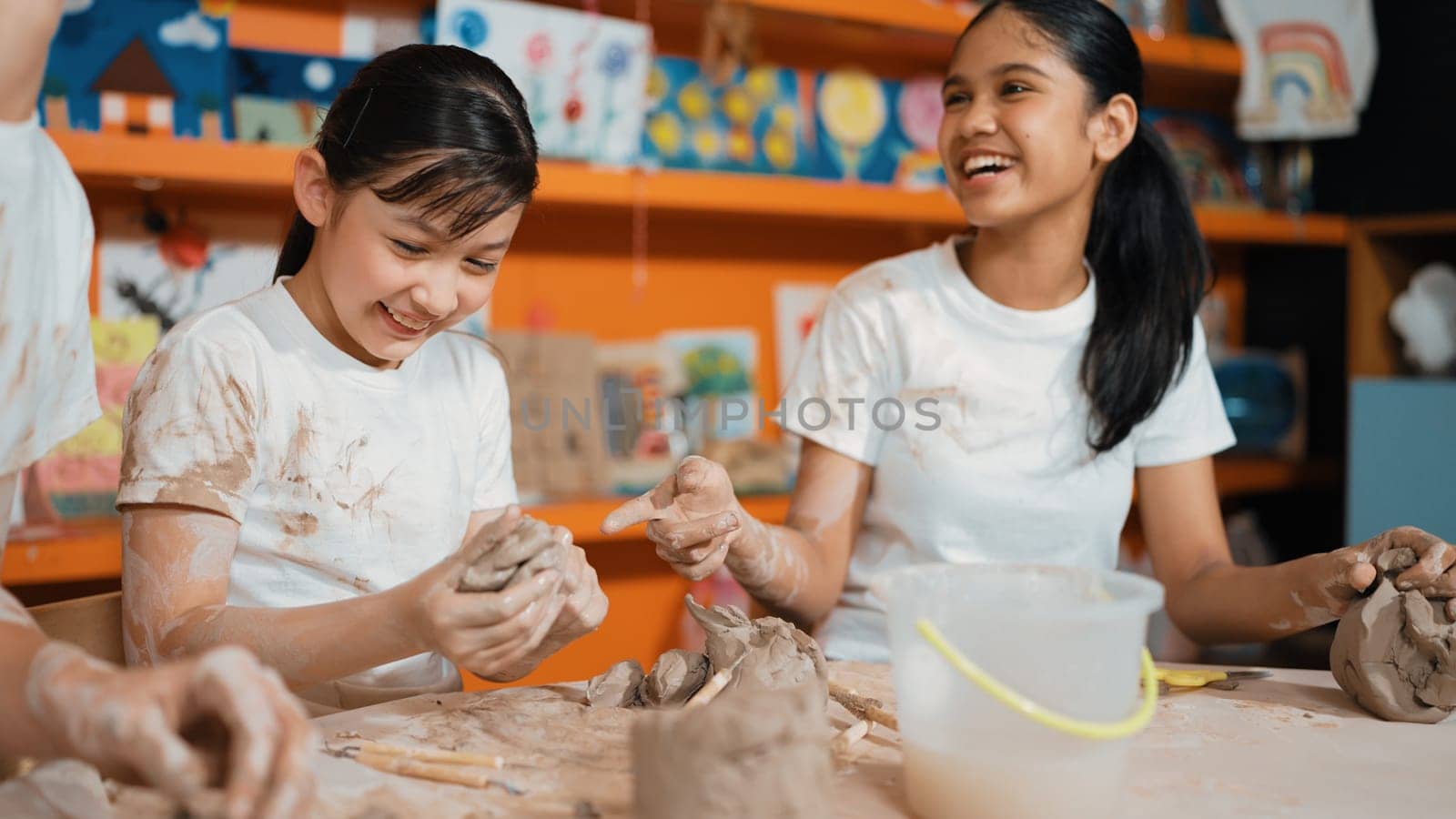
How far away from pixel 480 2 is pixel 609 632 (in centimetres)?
130

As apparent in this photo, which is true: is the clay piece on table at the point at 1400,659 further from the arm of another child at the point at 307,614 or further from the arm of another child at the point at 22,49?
the arm of another child at the point at 22,49

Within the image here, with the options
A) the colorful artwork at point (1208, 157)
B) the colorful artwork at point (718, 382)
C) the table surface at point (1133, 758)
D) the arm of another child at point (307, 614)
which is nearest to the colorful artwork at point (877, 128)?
the colorful artwork at point (718, 382)

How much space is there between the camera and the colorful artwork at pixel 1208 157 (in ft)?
10.3

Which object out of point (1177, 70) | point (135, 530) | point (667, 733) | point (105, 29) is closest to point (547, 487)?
point (105, 29)

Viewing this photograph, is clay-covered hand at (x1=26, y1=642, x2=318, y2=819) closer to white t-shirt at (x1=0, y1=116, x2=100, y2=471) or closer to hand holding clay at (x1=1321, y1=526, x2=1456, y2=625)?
white t-shirt at (x1=0, y1=116, x2=100, y2=471)

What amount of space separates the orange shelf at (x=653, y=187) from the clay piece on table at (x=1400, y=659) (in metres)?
A: 1.49

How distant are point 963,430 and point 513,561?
844 mm

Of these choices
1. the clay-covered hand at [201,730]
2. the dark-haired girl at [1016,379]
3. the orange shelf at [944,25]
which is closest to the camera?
the clay-covered hand at [201,730]

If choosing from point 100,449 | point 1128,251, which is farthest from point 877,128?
point 100,449

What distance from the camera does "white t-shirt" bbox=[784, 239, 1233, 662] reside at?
1.64m

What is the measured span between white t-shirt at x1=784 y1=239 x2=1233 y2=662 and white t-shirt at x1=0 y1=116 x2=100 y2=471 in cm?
90

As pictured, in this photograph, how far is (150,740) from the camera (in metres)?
0.70

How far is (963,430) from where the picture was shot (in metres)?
1.65

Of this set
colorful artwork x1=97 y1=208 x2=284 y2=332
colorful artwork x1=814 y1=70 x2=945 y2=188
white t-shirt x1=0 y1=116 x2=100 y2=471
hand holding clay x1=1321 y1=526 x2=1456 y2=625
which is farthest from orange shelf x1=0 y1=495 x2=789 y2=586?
hand holding clay x1=1321 y1=526 x2=1456 y2=625
